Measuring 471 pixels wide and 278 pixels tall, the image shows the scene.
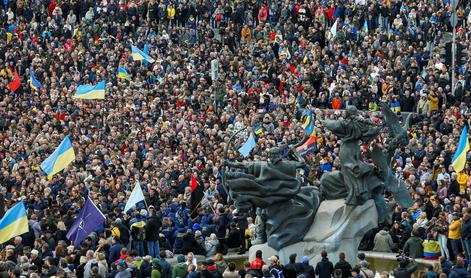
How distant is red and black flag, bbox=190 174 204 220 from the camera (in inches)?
1843

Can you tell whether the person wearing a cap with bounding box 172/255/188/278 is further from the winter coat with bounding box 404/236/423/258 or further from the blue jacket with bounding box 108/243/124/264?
the winter coat with bounding box 404/236/423/258

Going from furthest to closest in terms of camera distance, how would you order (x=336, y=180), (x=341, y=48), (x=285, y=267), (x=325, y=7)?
(x=325, y=7) → (x=341, y=48) → (x=336, y=180) → (x=285, y=267)

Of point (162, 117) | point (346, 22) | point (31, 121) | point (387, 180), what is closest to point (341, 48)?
point (346, 22)

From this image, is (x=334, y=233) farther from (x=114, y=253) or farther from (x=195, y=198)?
(x=195, y=198)

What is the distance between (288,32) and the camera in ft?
216

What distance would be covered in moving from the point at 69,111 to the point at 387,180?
68.1 ft

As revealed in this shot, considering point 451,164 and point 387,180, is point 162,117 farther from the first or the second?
point 387,180

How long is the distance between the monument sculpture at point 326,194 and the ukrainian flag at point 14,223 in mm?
5008

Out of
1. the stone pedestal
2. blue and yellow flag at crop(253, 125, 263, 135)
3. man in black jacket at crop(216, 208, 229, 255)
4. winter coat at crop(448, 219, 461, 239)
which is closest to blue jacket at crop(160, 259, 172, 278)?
the stone pedestal

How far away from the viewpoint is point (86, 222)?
42875mm

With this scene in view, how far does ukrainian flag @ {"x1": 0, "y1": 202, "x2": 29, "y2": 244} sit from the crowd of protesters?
321mm

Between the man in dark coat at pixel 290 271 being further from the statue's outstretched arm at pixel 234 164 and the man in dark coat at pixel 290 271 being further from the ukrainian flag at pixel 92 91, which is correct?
the ukrainian flag at pixel 92 91

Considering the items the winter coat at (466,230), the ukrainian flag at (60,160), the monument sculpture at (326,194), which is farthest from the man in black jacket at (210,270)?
the ukrainian flag at (60,160)

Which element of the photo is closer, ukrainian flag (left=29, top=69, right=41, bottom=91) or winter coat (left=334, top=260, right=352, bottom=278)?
winter coat (left=334, top=260, right=352, bottom=278)
